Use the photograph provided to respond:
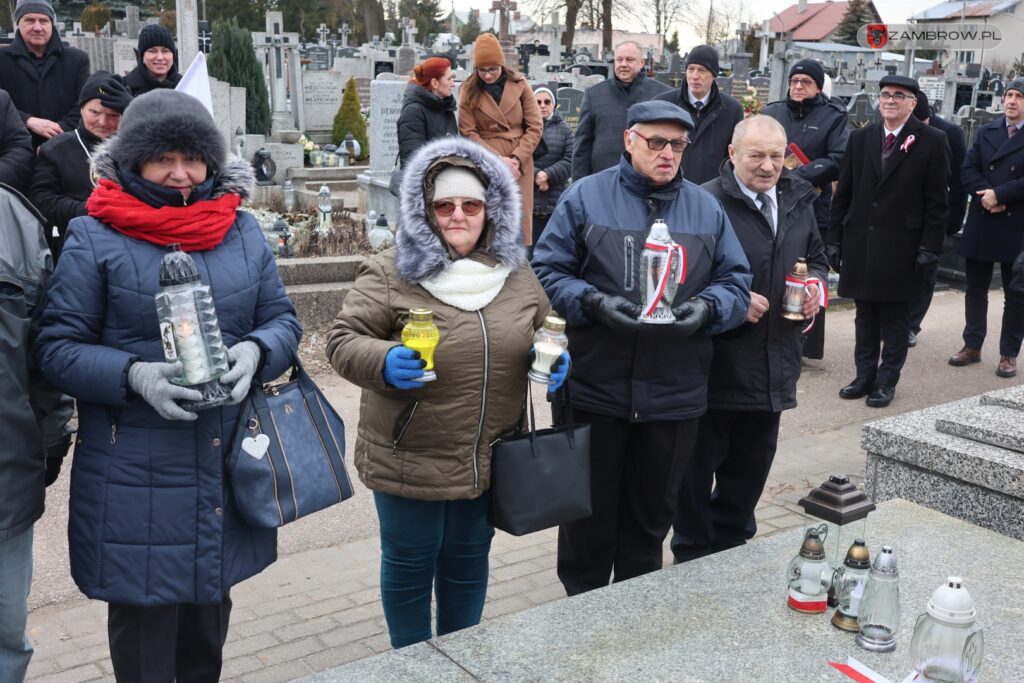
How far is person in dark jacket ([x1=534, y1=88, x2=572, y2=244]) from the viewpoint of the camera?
28.5 ft

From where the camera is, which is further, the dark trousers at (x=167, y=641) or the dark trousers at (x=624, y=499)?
the dark trousers at (x=624, y=499)

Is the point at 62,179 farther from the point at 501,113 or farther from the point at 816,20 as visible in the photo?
the point at 816,20

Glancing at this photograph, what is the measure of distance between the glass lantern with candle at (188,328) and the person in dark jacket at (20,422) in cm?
38

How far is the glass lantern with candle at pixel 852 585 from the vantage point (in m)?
2.74

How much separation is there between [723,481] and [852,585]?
1712 millimetres

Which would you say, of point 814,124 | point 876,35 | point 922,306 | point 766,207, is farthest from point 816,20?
point 766,207

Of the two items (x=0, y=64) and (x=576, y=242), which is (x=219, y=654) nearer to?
(x=576, y=242)

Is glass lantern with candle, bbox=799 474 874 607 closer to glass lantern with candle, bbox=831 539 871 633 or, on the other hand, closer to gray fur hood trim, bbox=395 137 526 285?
glass lantern with candle, bbox=831 539 871 633

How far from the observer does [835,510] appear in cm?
291

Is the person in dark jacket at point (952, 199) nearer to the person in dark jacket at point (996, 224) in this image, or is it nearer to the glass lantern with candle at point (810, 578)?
the person in dark jacket at point (996, 224)

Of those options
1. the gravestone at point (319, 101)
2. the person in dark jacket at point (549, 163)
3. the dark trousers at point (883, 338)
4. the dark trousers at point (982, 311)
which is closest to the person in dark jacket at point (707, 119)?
the dark trousers at point (883, 338)

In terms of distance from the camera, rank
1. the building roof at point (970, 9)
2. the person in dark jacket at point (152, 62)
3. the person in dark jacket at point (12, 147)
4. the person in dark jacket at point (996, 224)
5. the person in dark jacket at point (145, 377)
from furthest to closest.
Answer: the building roof at point (970, 9) → the person in dark jacket at point (996, 224) → the person in dark jacket at point (152, 62) → the person in dark jacket at point (12, 147) → the person in dark jacket at point (145, 377)

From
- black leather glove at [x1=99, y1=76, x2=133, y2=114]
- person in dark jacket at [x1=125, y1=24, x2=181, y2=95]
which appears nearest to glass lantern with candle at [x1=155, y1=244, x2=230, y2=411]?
black leather glove at [x1=99, y1=76, x2=133, y2=114]

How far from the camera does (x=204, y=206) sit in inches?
109
